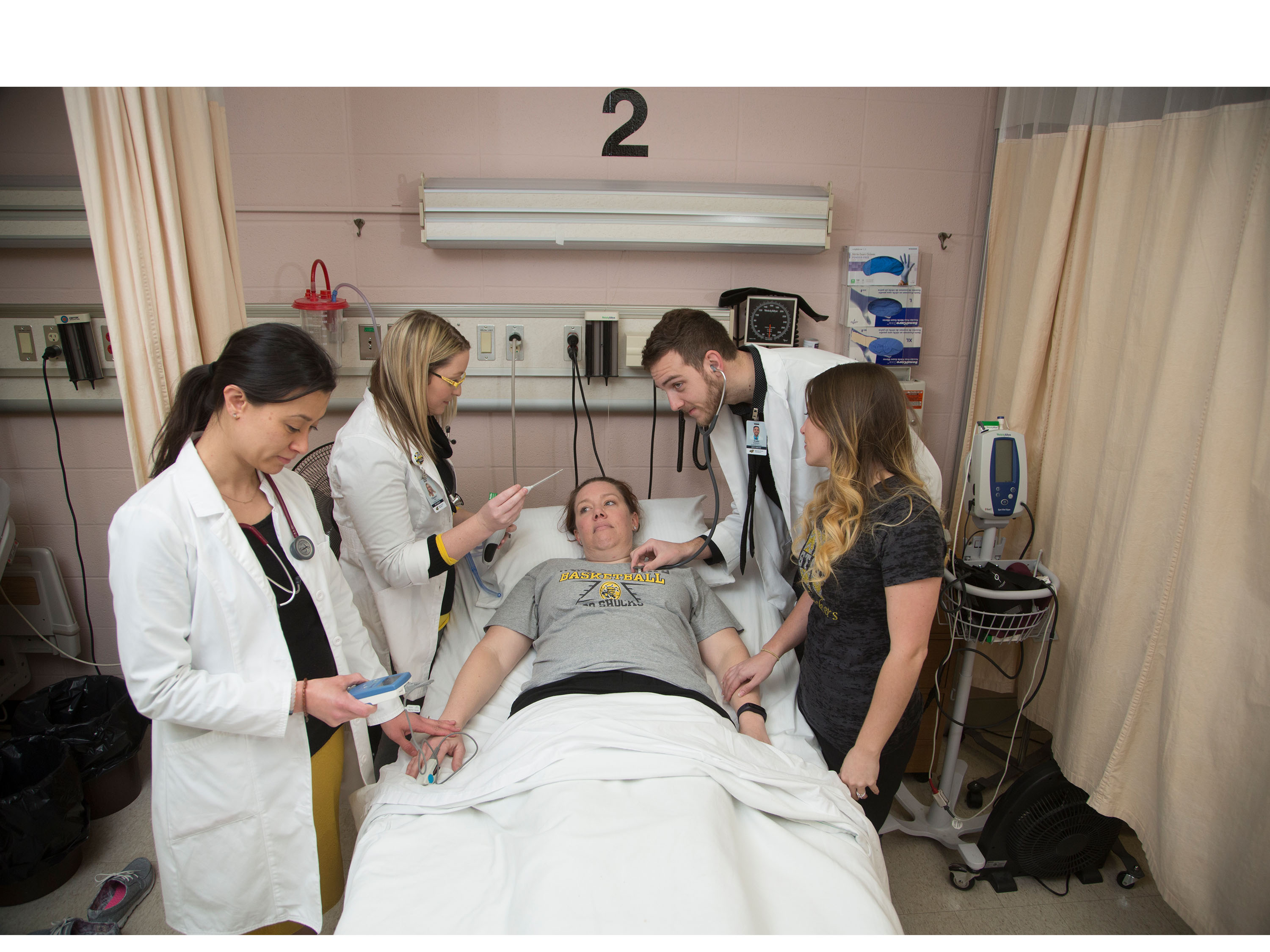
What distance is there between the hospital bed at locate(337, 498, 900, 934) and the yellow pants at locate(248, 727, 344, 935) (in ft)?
0.23

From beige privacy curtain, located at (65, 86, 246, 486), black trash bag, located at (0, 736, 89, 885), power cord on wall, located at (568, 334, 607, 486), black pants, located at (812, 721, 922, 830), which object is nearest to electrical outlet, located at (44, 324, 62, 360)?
beige privacy curtain, located at (65, 86, 246, 486)

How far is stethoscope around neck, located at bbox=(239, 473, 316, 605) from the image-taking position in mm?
1216

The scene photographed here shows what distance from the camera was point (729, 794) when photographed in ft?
4.07

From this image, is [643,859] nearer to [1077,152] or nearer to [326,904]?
[326,904]

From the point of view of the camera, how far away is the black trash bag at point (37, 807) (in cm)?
172

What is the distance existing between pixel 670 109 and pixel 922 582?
174cm

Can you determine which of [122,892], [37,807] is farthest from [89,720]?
[122,892]

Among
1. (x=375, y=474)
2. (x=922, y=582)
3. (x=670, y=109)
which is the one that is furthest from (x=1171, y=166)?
A: (x=375, y=474)

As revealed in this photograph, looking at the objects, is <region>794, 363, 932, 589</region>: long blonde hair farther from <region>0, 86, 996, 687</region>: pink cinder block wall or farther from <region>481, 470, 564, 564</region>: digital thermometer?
<region>0, 86, 996, 687</region>: pink cinder block wall

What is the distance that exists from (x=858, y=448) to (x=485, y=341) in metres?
1.39

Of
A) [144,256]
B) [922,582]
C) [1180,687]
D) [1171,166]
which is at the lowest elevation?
[1180,687]

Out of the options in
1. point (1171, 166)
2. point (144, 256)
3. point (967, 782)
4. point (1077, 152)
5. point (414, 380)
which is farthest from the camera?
point (967, 782)

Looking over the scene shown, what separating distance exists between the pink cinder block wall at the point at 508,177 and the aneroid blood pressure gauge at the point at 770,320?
0.16 metres
